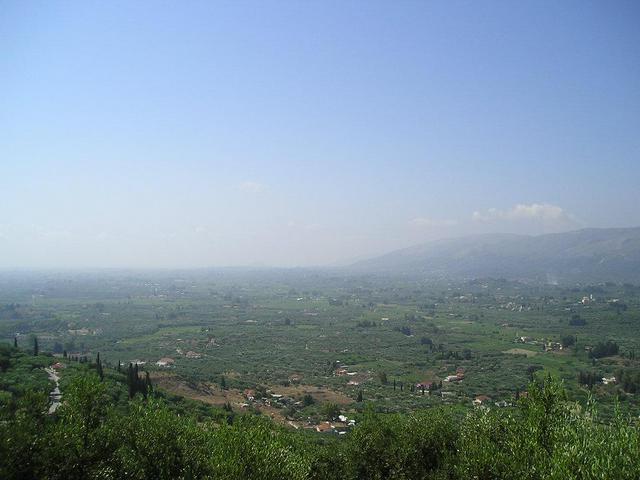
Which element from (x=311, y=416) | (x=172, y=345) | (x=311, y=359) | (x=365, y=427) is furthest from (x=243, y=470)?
(x=172, y=345)

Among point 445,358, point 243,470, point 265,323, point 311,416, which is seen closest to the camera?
point 243,470

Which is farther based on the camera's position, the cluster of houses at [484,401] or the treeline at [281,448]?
the cluster of houses at [484,401]

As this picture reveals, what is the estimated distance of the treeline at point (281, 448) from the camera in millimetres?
14766

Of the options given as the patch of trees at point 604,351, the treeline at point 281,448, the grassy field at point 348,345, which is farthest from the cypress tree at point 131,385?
the patch of trees at point 604,351

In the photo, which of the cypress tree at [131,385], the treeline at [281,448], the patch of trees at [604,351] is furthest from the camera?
the patch of trees at [604,351]

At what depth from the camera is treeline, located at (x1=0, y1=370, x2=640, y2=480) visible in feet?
48.4

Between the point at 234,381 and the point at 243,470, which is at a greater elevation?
the point at 243,470

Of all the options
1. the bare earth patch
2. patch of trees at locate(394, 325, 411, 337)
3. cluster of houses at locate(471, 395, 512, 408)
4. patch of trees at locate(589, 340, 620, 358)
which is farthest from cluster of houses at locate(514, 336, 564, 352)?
cluster of houses at locate(471, 395, 512, 408)

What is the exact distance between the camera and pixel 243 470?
1559cm

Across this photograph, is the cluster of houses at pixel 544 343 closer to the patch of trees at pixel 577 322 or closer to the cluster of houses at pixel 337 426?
the patch of trees at pixel 577 322

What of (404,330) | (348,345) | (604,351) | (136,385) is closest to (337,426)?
(136,385)

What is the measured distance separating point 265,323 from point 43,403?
13254 centimetres

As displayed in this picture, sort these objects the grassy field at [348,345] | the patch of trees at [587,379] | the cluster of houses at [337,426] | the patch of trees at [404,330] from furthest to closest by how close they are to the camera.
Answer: the patch of trees at [404,330] → the patch of trees at [587,379] → the grassy field at [348,345] → the cluster of houses at [337,426]

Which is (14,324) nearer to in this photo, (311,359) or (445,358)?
(311,359)
